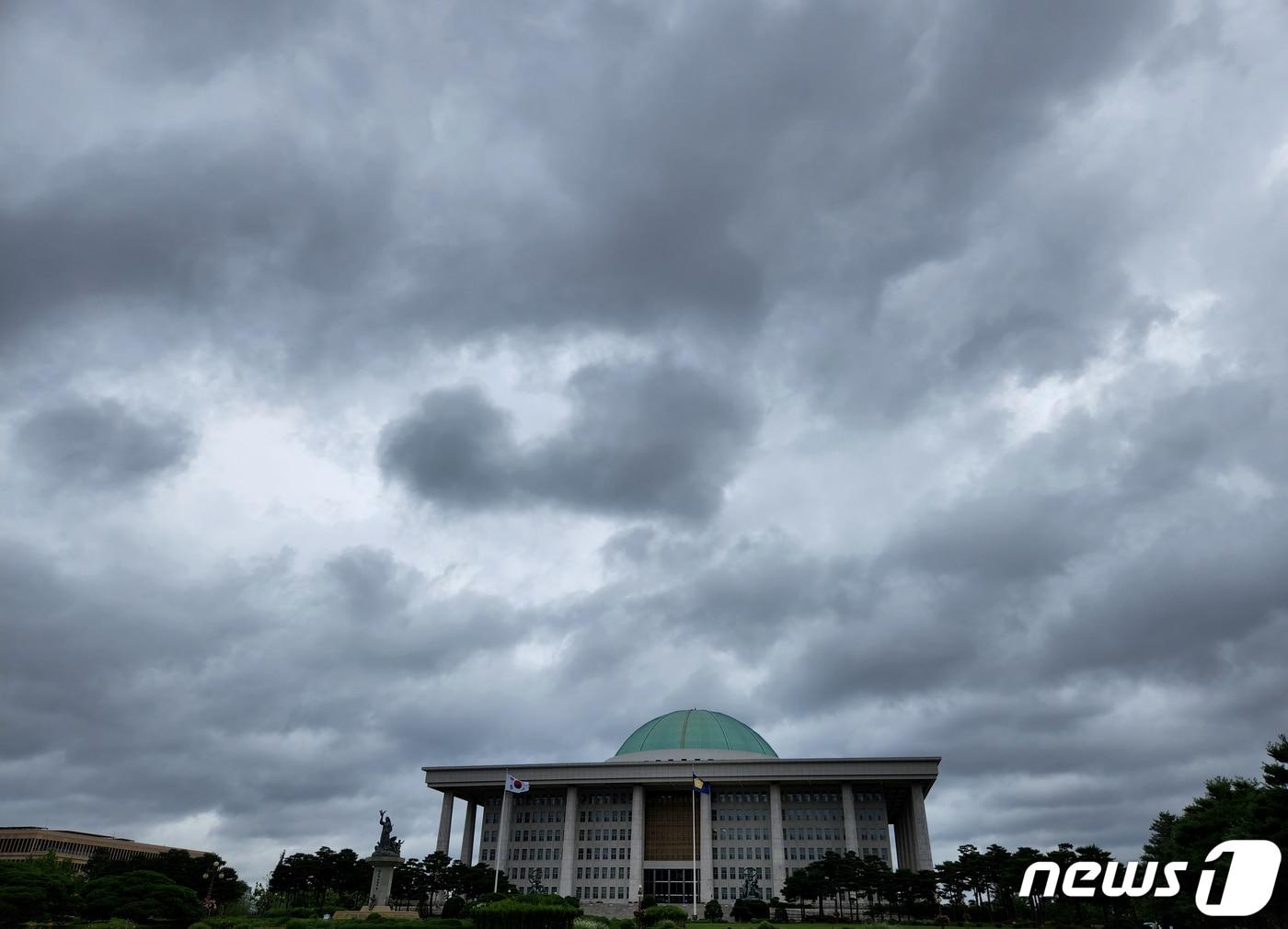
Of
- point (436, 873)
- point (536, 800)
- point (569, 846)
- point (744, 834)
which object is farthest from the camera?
point (536, 800)

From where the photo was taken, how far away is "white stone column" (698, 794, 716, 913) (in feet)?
334

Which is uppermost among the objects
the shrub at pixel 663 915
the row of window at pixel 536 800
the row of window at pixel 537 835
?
the row of window at pixel 536 800

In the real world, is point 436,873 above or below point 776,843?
below

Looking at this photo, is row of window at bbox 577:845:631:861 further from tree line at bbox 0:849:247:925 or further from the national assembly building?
tree line at bbox 0:849:247:925

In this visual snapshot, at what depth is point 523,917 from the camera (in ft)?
140

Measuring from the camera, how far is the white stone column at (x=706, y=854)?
10188cm

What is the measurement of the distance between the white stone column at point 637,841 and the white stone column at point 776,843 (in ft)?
53.9

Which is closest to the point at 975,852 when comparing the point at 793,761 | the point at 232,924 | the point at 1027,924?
the point at 1027,924

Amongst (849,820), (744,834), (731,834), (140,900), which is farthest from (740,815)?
(140,900)

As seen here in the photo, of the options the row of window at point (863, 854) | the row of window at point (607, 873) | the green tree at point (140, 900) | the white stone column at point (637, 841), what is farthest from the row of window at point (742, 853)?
the green tree at point (140, 900)

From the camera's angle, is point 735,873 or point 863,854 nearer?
point 863,854

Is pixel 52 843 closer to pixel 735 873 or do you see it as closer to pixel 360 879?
pixel 360 879

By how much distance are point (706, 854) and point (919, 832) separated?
26.3m

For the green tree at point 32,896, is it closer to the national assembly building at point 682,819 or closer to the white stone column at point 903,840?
the national assembly building at point 682,819
